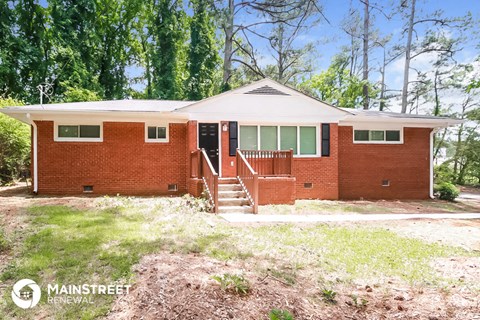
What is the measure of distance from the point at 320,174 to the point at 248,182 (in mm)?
3867

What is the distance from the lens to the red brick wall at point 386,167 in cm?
1200

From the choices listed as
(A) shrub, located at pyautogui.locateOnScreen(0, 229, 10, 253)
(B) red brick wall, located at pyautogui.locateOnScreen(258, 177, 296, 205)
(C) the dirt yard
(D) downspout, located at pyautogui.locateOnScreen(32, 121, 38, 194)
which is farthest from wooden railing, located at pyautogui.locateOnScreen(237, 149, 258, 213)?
(D) downspout, located at pyautogui.locateOnScreen(32, 121, 38, 194)

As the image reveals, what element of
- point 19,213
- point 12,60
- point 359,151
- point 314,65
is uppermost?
point 314,65

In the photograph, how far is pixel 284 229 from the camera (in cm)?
607

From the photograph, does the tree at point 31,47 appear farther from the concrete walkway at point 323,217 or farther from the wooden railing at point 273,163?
the concrete walkway at point 323,217

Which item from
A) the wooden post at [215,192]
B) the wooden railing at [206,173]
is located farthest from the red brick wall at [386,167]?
the wooden post at [215,192]

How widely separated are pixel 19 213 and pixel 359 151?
11778mm

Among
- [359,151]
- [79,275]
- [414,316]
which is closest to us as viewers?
[414,316]

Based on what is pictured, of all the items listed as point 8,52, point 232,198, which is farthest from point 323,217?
point 8,52

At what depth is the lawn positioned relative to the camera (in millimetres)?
3557

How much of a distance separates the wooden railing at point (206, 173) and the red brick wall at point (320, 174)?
12.5 ft

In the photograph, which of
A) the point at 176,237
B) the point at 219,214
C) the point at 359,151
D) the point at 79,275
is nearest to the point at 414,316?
the point at 176,237

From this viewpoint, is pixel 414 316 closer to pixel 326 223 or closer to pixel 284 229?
pixel 284 229

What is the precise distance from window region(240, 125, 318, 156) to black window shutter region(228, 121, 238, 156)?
325mm
